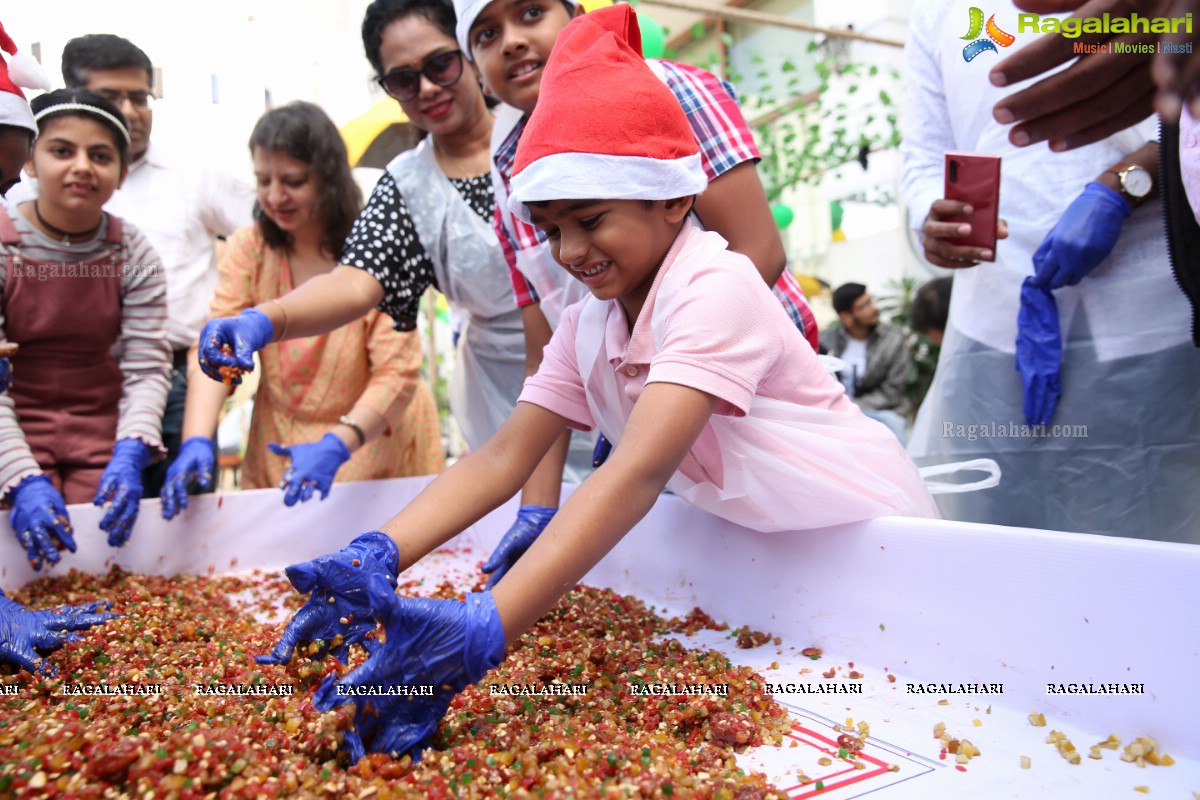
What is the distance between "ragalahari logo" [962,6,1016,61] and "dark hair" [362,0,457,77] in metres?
1.10

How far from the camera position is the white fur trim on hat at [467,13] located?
65.3 inches

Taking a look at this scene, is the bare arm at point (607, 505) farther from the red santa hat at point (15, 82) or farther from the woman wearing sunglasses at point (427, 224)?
the red santa hat at point (15, 82)

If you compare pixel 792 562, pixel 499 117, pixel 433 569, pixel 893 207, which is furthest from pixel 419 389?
pixel 893 207

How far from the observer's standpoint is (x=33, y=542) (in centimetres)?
174

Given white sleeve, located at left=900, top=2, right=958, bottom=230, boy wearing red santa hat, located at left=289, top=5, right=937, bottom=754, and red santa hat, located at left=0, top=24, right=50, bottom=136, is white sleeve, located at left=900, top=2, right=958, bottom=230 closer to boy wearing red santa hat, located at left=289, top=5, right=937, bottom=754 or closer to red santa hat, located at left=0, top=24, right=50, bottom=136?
boy wearing red santa hat, located at left=289, top=5, right=937, bottom=754

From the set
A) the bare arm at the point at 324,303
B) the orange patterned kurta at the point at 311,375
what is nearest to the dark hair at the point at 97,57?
the orange patterned kurta at the point at 311,375

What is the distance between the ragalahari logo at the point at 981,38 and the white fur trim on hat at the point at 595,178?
1017 mm

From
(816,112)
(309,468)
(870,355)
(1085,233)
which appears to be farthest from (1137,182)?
(816,112)

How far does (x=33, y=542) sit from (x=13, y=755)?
3.37 feet

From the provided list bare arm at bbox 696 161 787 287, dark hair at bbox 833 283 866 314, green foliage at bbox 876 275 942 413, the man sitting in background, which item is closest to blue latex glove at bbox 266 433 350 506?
bare arm at bbox 696 161 787 287

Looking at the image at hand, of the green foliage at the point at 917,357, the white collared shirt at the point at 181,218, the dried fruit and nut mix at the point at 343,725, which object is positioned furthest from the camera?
the green foliage at the point at 917,357

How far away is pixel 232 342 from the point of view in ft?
5.41

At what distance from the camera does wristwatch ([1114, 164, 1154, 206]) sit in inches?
63.0

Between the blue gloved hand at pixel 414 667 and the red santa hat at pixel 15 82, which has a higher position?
the red santa hat at pixel 15 82
